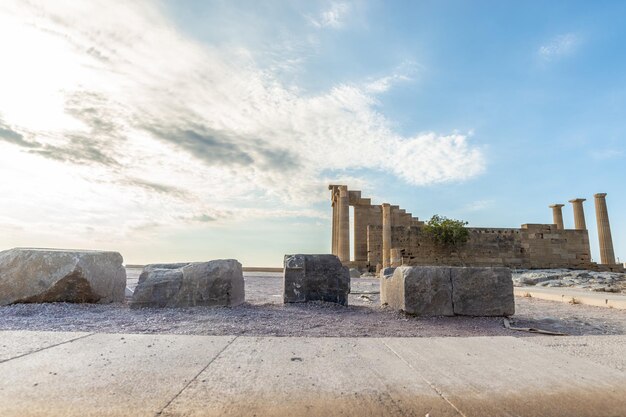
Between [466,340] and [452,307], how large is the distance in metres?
2.09

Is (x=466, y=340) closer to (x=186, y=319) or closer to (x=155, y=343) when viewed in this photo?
(x=155, y=343)

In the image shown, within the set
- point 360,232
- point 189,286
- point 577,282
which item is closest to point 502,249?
point 360,232

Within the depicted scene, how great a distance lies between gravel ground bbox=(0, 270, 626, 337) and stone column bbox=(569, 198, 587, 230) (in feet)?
82.9

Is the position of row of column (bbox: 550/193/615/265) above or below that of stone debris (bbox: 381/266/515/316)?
above

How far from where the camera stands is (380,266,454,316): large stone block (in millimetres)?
5344

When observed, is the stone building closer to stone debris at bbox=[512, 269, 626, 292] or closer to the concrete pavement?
stone debris at bbox=[512, 269, 626, 292]

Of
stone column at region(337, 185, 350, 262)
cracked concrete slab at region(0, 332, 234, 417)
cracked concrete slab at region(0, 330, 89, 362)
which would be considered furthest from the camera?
stone column at region(337, 185, 350, 262)

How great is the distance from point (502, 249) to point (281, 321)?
23173mm

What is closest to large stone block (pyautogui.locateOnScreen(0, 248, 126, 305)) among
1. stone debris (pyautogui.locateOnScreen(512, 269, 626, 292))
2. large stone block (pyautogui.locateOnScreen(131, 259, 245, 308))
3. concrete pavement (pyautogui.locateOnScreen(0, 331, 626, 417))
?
large stone block (pyautogui.locateOnScreen(131, 259, 245, 308))

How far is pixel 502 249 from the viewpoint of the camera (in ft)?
79.8

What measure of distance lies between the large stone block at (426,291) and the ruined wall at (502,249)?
17802mm

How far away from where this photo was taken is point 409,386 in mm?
2191

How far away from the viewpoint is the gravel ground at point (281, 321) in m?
4.11

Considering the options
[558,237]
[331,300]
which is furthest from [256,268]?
[331,300]
